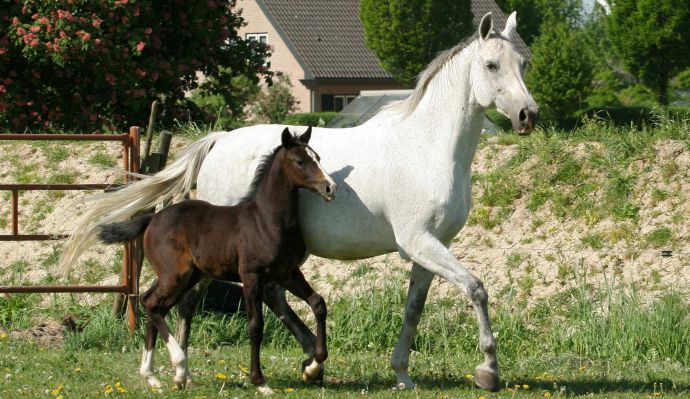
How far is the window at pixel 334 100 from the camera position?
43719 mm

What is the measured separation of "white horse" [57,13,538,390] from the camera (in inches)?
285

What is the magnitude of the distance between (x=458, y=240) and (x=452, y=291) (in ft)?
3.03

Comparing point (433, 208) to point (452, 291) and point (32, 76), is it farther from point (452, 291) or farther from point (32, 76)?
point (32, 76)

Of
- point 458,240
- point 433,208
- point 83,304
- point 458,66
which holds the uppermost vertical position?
point 458,66

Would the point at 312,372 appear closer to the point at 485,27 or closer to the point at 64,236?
the point at 485,27

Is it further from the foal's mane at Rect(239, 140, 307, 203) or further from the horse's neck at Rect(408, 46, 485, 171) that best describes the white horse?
the foal's mane at Rect(239, 140, 307, 203)

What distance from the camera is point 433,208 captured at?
23.8 feet

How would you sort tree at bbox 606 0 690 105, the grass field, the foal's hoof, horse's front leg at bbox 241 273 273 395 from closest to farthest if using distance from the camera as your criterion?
horse's front leg at bbox 241 273 273 395
the foal's hoof
the grass field
tree at bbox 606 0 690 105

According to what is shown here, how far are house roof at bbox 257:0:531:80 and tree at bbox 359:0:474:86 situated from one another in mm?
5772

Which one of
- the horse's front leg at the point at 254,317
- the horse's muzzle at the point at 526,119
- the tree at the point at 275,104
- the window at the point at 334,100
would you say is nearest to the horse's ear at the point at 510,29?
the horse's muzzle at the point at 526,119

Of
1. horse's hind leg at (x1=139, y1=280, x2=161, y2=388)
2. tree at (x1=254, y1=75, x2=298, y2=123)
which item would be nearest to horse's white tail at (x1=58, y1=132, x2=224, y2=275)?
horse's hind leg at (x1=139, y1=280, x2=161, y2=388)

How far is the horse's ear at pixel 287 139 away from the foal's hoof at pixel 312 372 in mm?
1421

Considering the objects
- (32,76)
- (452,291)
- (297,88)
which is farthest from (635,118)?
(452,291)

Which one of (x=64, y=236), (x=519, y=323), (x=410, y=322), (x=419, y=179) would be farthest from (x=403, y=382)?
(x=64, y=236)
